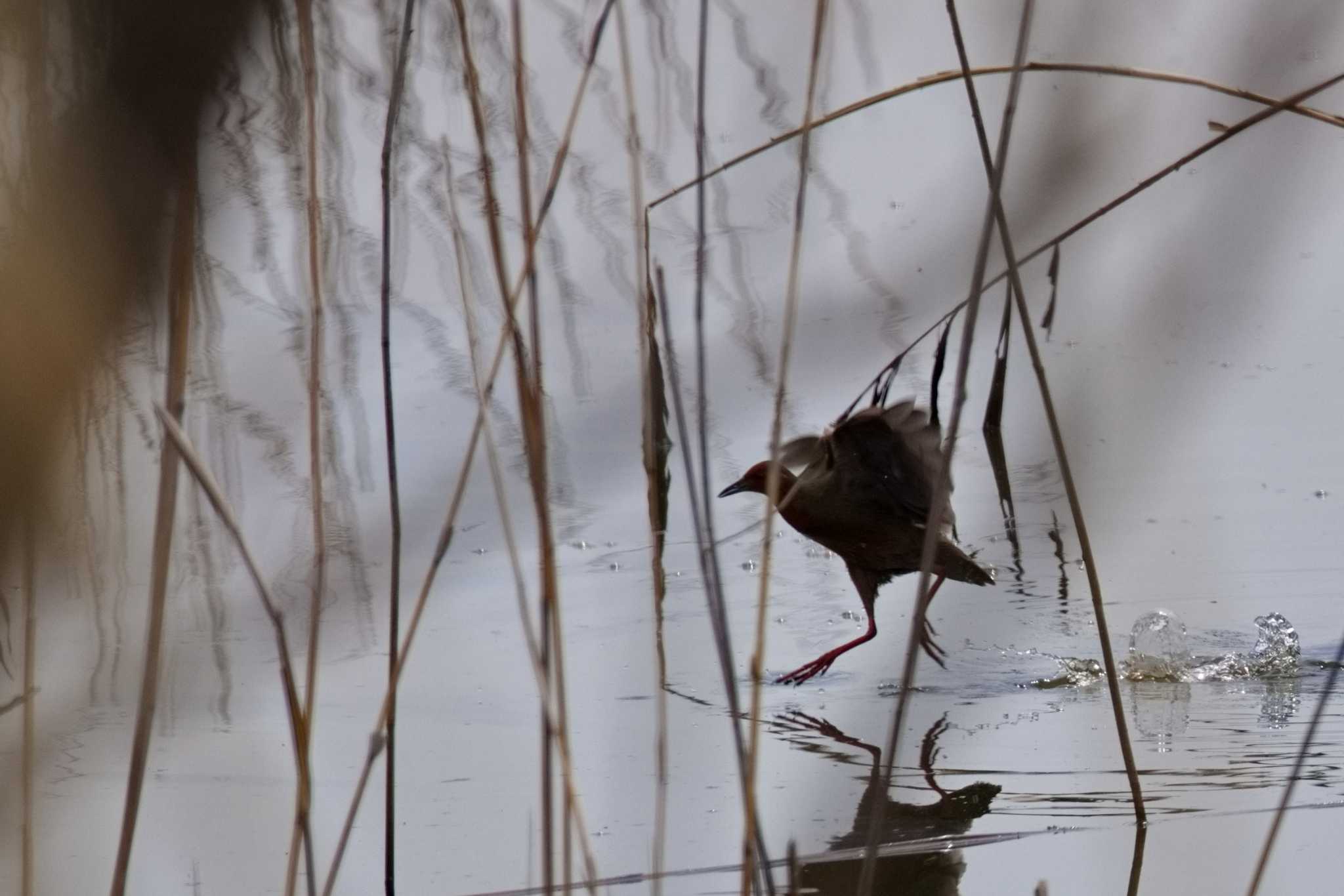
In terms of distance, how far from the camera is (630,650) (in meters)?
2.61

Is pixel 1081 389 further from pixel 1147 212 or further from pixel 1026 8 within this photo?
pixel 1147 212

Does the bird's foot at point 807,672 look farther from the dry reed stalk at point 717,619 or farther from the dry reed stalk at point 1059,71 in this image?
the dry reed stalk at point 717,619

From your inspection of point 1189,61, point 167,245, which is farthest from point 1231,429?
point 167,245

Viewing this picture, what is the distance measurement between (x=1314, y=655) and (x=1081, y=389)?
69.8 inches

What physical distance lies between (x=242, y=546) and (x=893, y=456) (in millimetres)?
1906

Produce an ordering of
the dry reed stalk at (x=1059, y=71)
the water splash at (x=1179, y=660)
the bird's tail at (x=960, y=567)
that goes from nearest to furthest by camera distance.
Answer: the dry reed stalk at (x=1059, y=71) → the water splash at (x=1179, y=660) → the bird's tail at (x=960, y=567)

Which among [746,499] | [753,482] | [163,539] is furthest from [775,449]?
[746,499]

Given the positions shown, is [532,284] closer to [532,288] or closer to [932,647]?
[532,288]

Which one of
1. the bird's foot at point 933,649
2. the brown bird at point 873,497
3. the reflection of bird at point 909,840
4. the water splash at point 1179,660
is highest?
the brown bird at point 873,497

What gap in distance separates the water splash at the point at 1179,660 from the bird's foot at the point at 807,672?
335 millimetres

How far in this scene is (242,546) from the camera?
115 cm


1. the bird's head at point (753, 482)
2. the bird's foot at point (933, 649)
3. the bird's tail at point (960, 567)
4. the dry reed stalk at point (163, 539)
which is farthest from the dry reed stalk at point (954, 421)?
the bird's head at point (753, 482)

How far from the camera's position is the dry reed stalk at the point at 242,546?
1.06 m

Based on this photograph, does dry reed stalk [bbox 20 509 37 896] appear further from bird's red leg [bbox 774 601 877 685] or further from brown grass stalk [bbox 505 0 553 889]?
bird's red leg [bbox 774 601 877 685]
